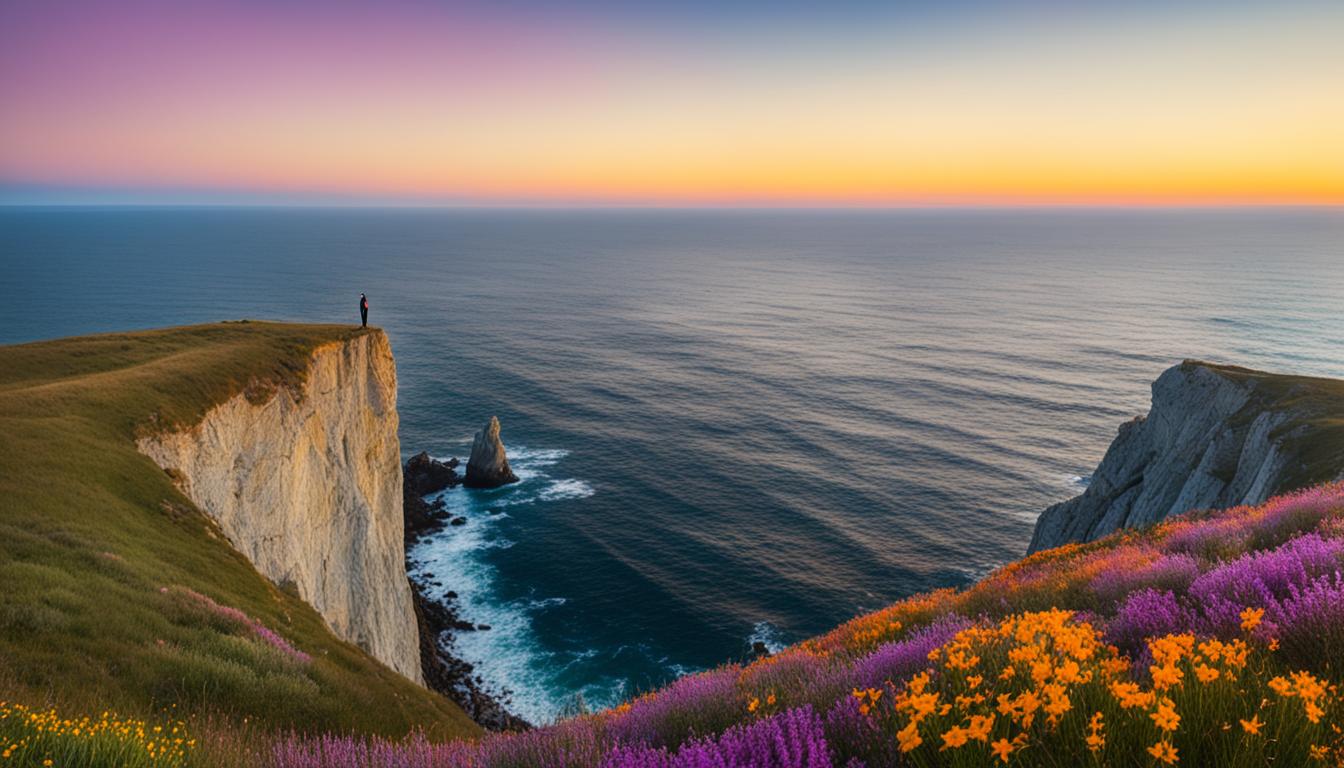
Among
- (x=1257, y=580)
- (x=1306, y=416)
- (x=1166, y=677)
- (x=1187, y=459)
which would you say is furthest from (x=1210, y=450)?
(x=1166, y=677)

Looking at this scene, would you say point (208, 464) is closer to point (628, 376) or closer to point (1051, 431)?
point (628, 376)

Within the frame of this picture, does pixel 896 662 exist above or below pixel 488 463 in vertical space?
above

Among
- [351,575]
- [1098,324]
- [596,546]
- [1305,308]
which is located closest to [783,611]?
[596,546]

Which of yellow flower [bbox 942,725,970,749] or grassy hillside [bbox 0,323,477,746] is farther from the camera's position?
grassy hillside [bbox 0,323,477,746]

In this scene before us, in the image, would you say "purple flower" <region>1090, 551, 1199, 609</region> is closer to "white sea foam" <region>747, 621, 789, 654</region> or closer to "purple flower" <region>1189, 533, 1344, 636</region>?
"purple flower" <region>1189, 533, 1344, 636</region>

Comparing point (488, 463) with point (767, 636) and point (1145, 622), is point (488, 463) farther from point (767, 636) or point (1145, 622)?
point (1145, 622)

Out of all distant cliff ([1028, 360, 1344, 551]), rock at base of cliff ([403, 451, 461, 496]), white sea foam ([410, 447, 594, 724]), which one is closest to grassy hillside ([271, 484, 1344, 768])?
distant cliff ([1028, 360, 1344, 551])
